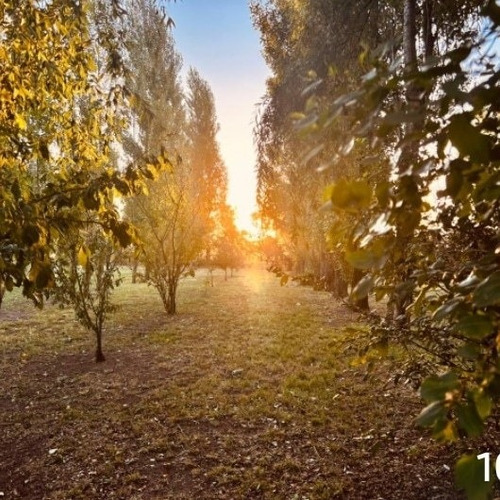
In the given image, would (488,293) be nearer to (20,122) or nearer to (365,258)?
(365,258)

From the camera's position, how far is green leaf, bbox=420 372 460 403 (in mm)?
634

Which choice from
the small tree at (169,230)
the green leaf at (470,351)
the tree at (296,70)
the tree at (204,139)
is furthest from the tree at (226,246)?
the green leaf at (470,351)

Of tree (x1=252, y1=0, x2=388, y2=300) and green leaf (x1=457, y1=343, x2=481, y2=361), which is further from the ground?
tree (x1=252, y1=0, x2=388, y2=300)

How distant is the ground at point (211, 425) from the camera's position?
12.5ft

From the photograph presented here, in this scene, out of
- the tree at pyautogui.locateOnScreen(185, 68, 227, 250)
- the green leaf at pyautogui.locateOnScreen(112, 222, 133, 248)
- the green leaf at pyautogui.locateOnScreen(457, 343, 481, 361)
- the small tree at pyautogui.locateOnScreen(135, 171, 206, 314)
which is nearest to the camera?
the green leaf at pyautogui.locateOnScreen(457, 343, 481, 361)

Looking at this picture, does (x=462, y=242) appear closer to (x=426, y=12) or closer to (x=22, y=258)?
(x=22, y=258)

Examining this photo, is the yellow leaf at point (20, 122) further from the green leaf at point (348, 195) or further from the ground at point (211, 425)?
the green leaf at point (348, 195)

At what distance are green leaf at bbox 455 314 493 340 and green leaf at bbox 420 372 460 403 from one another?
7cm

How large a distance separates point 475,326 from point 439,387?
4.4 inches

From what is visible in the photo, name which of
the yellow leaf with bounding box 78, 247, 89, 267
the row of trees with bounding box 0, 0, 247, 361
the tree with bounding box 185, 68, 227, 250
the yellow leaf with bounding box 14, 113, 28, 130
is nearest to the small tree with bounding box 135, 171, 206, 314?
the tree with bounding box 185, 68, 227, 250

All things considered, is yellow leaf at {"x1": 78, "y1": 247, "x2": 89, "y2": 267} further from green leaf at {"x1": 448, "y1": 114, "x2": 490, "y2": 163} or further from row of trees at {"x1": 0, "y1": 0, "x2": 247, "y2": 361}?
green leaf at {"x1": 448, "y1": 114, "x2": 490, "y2": 163}

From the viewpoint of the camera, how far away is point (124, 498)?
12.2 feet

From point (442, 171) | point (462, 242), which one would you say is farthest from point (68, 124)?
point (442, 171)

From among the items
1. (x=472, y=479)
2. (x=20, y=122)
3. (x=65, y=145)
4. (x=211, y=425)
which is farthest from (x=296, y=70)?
(x=472, y=479)
